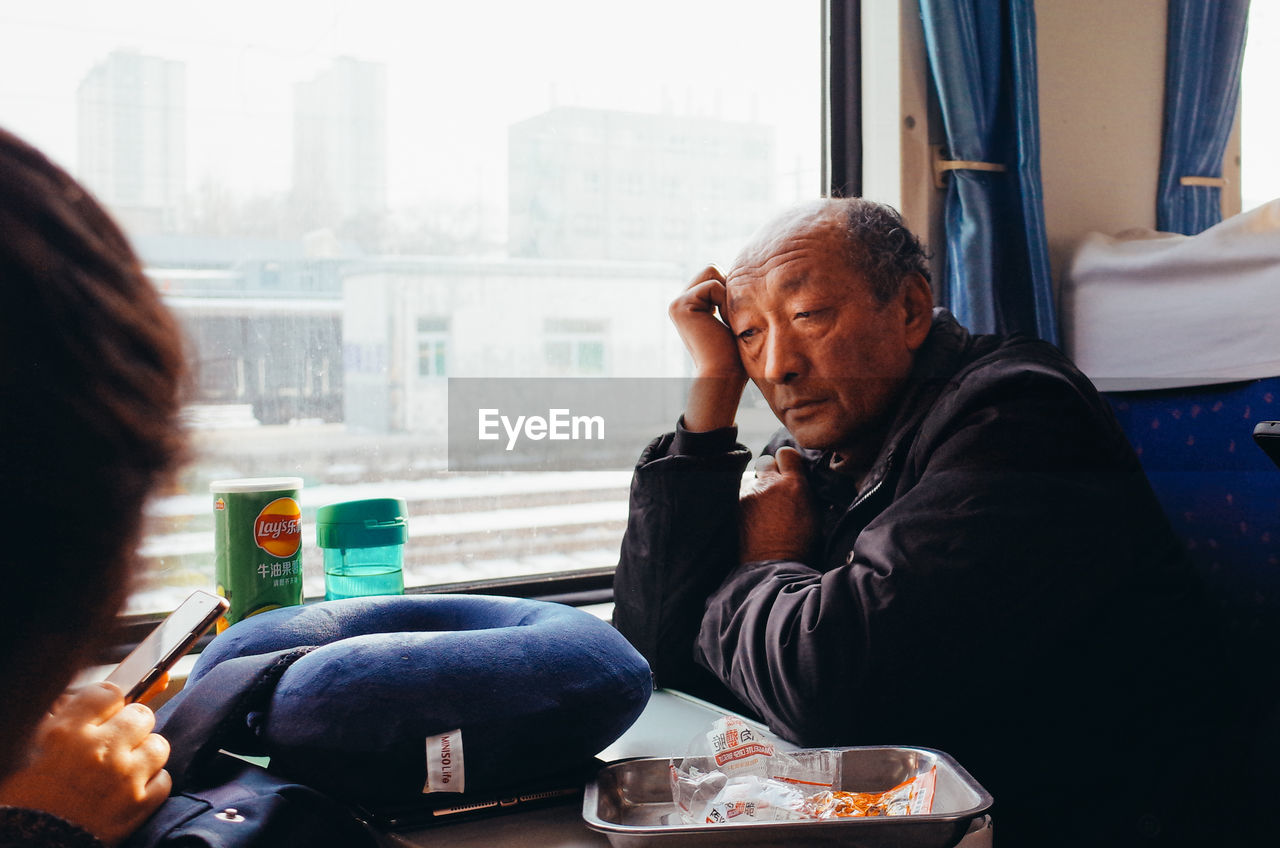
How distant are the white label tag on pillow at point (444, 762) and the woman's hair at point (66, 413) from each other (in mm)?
471

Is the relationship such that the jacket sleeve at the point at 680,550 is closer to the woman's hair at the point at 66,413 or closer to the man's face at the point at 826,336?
the man's face at the point at 826,336

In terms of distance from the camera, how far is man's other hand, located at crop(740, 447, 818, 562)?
4.43ft

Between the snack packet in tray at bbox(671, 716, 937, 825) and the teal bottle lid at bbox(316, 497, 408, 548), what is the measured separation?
0.59 meters

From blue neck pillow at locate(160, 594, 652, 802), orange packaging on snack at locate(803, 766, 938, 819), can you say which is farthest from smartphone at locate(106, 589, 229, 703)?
orange packaging on snack at locate(803, 766, 938, 819)

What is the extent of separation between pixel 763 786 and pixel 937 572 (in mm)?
339

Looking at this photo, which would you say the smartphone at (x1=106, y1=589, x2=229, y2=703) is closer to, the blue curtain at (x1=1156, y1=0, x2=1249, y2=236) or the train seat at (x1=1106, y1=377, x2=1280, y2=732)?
the train seat at (x1=1106, y1=377, x2=1280, y2=732)

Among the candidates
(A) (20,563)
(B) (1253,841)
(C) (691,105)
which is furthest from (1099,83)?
(A) (20,563)

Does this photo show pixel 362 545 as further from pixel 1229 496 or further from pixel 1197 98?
pixel 1197 98

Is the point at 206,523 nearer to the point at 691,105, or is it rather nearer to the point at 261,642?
the point at 261,642

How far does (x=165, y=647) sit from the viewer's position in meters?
0.90

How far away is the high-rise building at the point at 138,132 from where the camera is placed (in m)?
1.41

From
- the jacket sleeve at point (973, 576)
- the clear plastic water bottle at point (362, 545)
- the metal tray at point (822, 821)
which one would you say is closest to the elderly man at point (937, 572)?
the jacket sleeve at point (973, 576)

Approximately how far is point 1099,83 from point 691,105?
3.06 feet

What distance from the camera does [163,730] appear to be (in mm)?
857
